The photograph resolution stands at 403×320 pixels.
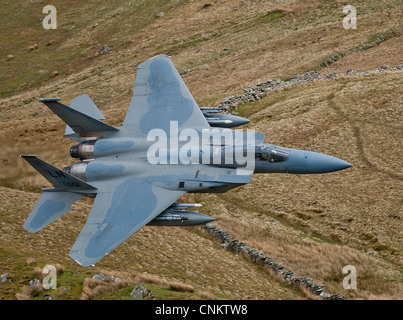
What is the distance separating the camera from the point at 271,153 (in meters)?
25.9

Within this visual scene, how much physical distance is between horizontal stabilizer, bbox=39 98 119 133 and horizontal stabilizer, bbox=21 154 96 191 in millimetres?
3620

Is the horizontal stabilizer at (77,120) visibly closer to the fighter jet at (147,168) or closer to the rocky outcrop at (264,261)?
the fighter jet at (147,168)

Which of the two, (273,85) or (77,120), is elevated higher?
(273,85)

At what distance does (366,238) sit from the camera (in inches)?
1313

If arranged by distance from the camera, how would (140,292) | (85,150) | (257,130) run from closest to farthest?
(140,292) < (85,150) < (257,130)

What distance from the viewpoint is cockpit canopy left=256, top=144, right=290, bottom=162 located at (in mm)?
25875

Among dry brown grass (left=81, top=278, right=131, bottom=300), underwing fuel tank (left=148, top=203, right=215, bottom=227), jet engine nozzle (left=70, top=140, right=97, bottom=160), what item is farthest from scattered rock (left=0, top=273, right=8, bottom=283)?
underwing fuel tank (left=148, top=203, right=215, bottom=227)

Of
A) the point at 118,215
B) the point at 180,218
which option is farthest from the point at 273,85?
the point at 118,215

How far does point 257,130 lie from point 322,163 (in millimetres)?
23796

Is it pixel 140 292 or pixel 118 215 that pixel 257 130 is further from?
pixel 140 292

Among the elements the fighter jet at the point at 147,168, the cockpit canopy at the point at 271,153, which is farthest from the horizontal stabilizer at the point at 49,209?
the cockpit canopy at the point at 271,153

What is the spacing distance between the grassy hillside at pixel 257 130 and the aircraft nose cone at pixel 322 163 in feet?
25.2

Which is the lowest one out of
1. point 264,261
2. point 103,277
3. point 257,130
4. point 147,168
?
point 264,261
